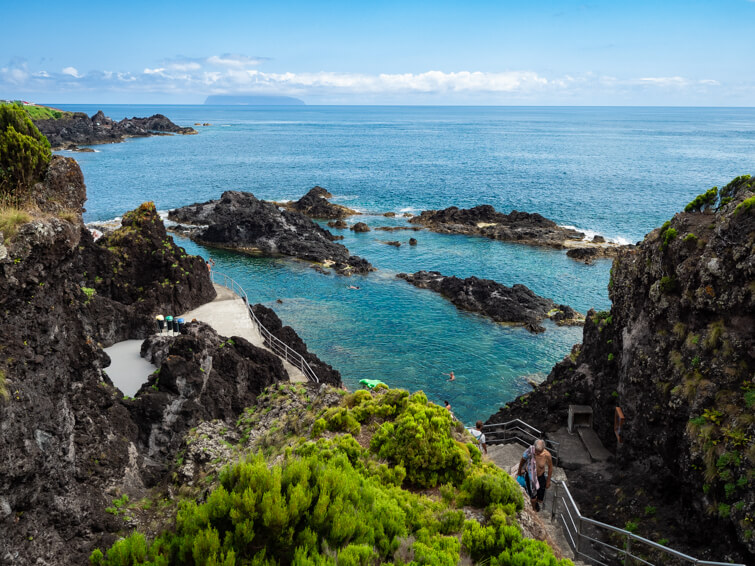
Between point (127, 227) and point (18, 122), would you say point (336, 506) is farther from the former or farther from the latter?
point (127, 227)

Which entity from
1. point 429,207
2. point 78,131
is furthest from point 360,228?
point 78,131

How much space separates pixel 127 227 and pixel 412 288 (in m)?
25.7

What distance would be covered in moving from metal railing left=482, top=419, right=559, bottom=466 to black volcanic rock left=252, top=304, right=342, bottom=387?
8508mm

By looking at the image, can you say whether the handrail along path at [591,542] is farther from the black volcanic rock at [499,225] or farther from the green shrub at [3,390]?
the black volcanic rock at [499,225]

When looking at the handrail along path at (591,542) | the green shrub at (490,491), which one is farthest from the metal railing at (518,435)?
the green shrub at (490,491)

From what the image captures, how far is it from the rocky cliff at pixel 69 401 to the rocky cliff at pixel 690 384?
1480 cm

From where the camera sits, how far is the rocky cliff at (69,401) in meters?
12.2

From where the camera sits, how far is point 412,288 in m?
50.0

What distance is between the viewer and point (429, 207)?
86.1 m

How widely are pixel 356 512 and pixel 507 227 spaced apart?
64.8 m

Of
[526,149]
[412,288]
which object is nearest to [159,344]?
[412,288]

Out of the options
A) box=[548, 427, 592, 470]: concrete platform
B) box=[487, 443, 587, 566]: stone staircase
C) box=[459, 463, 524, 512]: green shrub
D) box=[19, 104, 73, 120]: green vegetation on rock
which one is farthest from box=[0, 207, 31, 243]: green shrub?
box=[19, 104, 73, 120]: green vegetation on rock

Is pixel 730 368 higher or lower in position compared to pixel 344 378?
higher

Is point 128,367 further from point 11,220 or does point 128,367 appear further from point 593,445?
point 593,445
